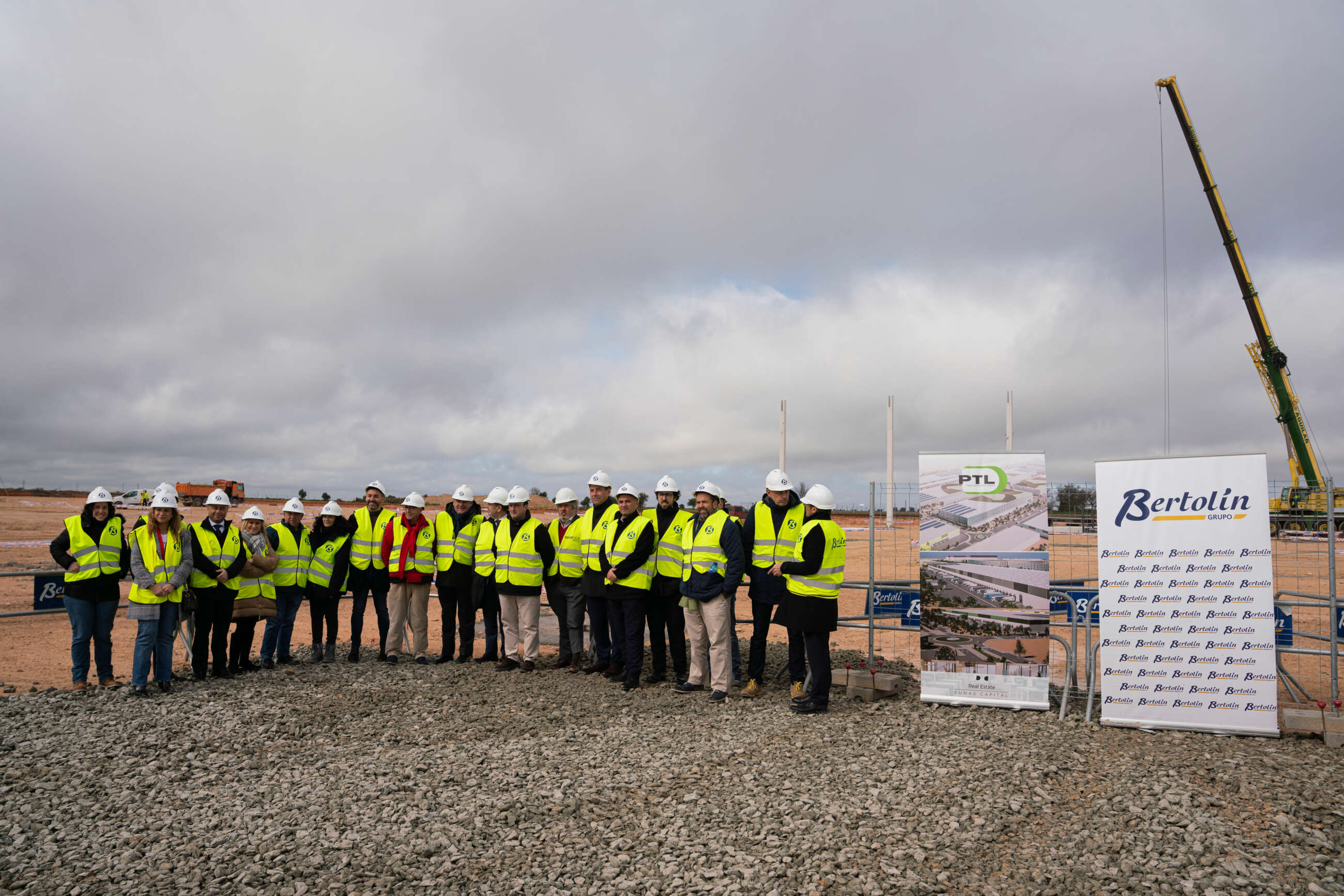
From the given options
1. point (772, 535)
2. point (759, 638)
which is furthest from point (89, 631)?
point (772, 535)

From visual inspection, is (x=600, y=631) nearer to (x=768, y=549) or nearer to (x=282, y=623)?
(x=768, y=549)

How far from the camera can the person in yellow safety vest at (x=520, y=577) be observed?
9.39m

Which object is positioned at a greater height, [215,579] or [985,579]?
[985,579]

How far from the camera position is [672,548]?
8.64 m

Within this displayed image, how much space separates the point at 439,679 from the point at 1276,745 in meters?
8.32

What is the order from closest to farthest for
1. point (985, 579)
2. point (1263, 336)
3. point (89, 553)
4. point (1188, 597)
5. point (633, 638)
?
point (1188, 597), point (985, 579), point (89, 553), point (633, 638), point (1263, 336)

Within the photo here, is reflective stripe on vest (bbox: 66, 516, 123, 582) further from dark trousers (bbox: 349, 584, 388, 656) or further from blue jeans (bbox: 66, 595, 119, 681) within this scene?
dark trousers (bbox: 349, 584, 388, 656)

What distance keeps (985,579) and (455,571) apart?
6558 mm

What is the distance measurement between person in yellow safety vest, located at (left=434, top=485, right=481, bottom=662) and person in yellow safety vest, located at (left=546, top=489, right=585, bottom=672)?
1.10 meters

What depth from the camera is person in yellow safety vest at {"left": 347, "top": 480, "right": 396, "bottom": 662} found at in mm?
10000

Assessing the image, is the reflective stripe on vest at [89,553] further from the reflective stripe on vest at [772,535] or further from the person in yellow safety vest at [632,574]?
the reflective stripe on vest at [772,535]

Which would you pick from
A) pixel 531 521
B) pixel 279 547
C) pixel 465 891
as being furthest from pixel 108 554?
pixel 465 891

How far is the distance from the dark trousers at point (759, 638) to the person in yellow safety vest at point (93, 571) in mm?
6810

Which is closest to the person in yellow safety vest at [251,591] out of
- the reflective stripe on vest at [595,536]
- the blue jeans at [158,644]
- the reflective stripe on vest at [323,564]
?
the reflective stripe on vest at [323,564]
